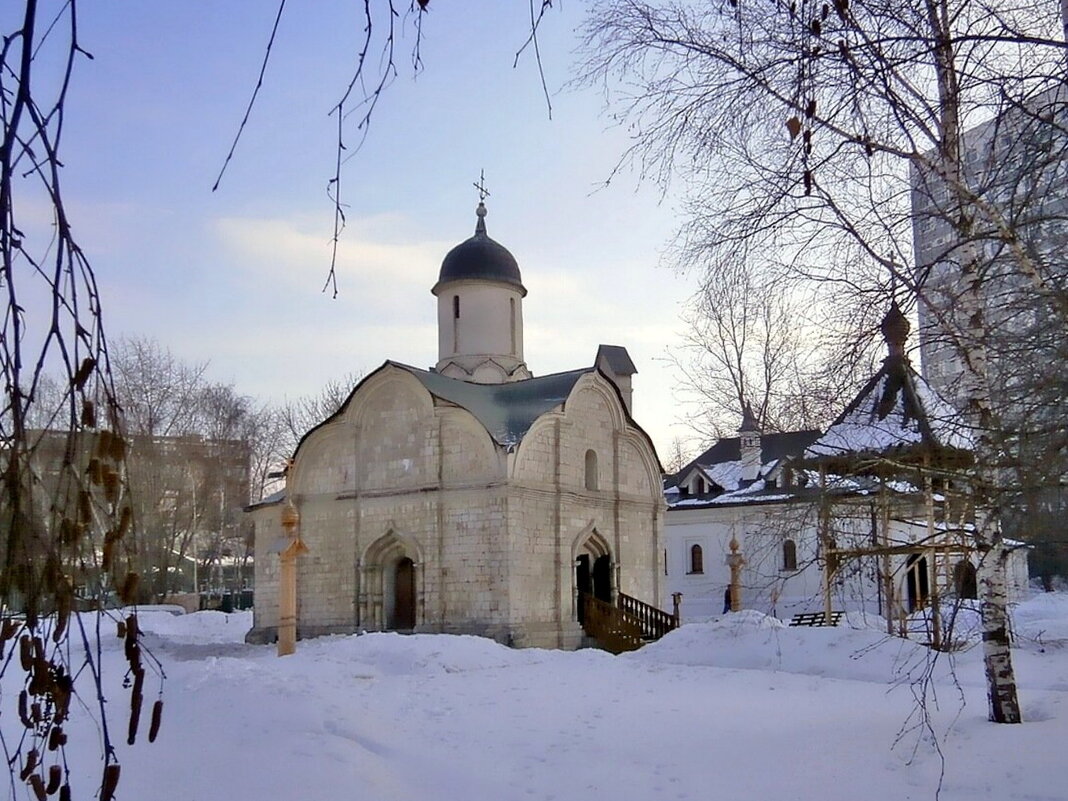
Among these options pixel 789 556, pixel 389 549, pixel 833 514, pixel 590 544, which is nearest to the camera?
pixel 833 514

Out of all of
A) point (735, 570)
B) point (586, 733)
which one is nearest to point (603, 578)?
point (735, 570)

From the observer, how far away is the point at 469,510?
1941 cm

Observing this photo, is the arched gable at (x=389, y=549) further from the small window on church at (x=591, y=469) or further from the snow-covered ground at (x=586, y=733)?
the snow-covered ground at (x=586, y=733)

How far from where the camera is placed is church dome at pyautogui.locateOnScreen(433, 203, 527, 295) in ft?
82.3

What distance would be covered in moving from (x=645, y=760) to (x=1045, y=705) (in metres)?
4.42

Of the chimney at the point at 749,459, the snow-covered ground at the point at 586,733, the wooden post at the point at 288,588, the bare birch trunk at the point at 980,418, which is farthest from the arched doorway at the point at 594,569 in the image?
the bare birch trunk at the point at 980,418

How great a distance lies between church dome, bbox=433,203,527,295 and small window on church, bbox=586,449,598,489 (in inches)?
220

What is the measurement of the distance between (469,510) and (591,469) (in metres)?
3.50

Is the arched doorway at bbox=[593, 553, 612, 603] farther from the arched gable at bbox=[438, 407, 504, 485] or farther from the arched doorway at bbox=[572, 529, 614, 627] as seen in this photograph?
the arched gable at bbox=[438, 407, 504, 485]

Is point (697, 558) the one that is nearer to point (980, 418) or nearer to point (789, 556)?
point (789, 556)

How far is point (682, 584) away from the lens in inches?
1276

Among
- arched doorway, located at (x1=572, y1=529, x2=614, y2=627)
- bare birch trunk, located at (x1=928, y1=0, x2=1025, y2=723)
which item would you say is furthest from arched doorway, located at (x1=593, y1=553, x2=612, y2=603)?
bare birch trunk, located at (x1=928, y1=0, x2=1025, y2=723)

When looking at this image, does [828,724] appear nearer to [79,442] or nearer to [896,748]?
[896,748]

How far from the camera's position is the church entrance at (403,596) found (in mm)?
20656
